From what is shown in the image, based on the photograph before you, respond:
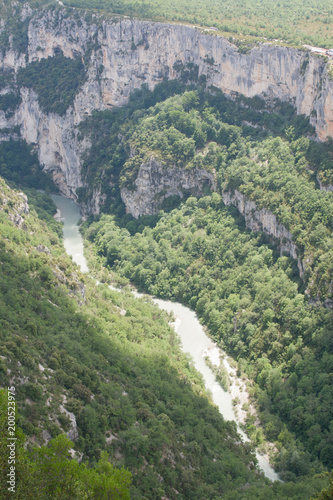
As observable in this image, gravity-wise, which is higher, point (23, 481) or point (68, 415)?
point (23, 481)

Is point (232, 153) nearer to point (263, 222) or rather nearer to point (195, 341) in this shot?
point (263, 222)

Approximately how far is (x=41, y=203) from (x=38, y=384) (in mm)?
53727

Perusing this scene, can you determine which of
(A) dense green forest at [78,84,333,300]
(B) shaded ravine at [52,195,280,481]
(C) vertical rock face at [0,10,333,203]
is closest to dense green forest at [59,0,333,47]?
(C) vertical rock face at [0,10,333,203]

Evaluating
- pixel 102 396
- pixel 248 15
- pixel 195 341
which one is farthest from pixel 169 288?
pixel 248 15

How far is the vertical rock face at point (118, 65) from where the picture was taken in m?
70.2

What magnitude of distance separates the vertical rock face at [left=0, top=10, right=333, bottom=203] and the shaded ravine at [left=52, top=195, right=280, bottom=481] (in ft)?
47.8

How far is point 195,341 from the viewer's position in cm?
5738

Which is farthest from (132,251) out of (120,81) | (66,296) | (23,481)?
(23,481)

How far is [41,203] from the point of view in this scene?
3287 inches

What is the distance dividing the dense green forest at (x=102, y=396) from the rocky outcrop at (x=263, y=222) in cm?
1389

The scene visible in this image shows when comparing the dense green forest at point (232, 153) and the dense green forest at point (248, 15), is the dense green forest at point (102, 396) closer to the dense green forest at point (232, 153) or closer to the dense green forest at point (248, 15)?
the dense green forest at point (232, 153)

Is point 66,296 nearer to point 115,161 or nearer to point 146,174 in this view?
point 146,174

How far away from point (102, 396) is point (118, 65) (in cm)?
6129

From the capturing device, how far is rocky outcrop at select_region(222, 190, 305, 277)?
56594 mm
